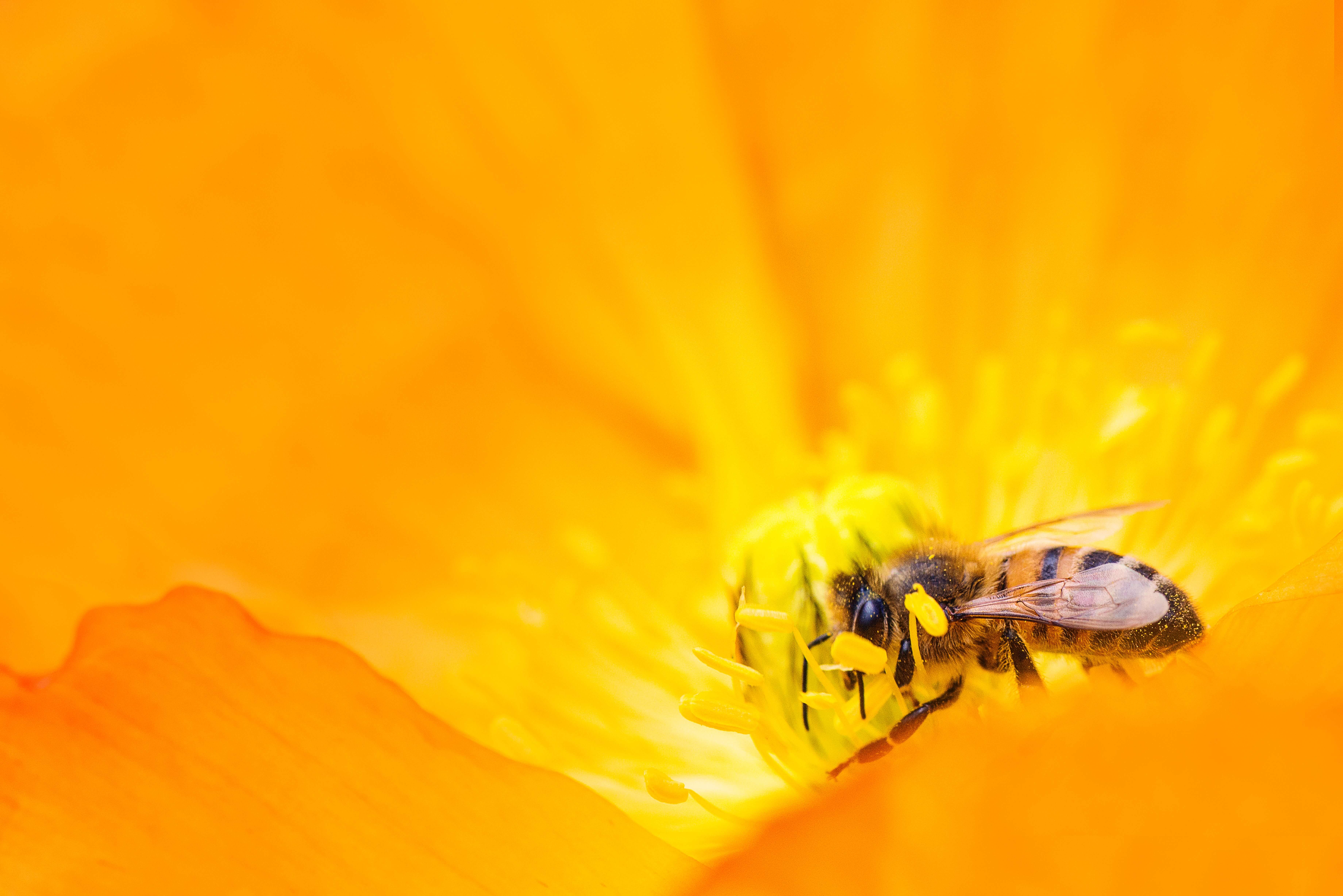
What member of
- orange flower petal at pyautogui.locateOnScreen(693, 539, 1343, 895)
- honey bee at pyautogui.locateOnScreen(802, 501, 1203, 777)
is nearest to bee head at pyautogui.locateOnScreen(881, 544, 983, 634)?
honey bee at pyautogui.locateOnScreen(802, 501, 1203, 777)

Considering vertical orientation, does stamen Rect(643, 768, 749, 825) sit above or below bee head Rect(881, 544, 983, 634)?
below

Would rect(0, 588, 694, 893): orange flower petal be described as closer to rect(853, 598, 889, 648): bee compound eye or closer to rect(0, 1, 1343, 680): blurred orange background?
rect(853, 598, 889, 648): bee compound eye

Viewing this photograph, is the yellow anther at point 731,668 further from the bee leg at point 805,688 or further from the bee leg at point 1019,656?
the bee leg at point 1019,656

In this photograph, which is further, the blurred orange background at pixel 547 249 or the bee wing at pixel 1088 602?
the blurred orange background at pixel 547 249

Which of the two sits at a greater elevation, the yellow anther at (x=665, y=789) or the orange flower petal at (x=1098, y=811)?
the yellow anther at (x=665, y=789)

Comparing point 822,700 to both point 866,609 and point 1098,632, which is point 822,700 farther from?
point 1098,632

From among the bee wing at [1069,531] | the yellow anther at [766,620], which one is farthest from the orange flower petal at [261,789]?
the bee wing at [1069,531]

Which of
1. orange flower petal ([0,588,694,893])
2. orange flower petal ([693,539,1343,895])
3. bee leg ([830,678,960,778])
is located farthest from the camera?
bee leg ([830,678,960,778])
